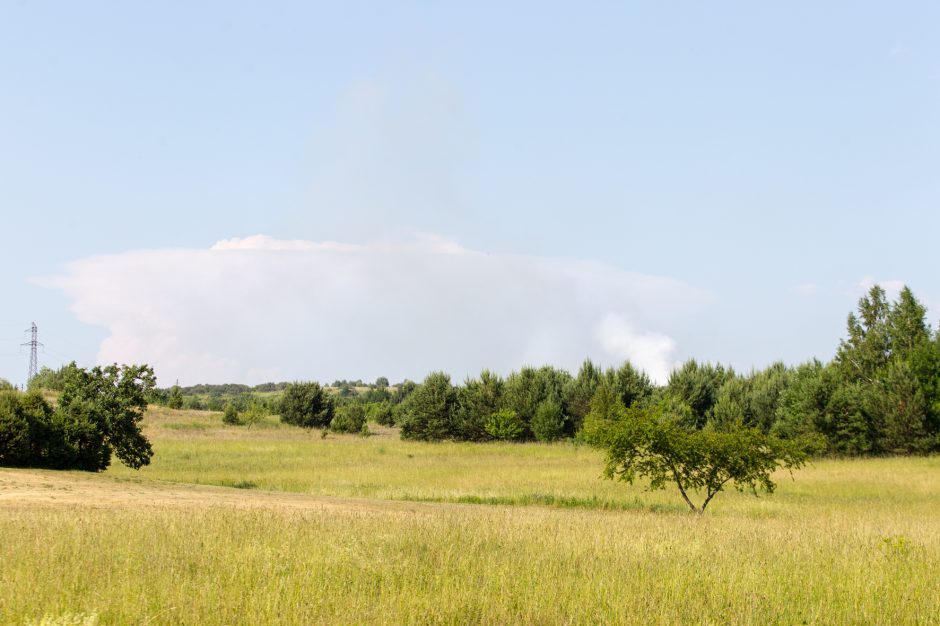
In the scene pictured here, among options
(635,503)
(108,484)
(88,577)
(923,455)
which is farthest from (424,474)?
(923,455)

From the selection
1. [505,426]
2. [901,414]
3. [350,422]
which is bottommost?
[350,422]

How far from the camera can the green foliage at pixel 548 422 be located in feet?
232

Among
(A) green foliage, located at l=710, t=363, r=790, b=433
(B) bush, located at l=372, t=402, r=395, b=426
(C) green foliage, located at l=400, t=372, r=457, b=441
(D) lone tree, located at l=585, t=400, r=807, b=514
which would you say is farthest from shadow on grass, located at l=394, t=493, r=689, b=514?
Result: (B) bush, located at l=372, t=402, r=395, b=426

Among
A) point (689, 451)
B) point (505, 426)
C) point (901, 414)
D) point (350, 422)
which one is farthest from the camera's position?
point (350, 422)

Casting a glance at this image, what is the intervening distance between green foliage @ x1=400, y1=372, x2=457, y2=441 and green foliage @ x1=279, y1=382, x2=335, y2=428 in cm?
2169

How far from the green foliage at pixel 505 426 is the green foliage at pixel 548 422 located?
1920 millimetres

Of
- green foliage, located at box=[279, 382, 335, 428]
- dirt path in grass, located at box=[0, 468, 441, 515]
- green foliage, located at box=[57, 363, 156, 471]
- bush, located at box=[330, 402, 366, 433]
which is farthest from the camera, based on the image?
green foliage, located at box=[279, 382, 335, 428]

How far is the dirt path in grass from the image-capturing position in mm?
19516

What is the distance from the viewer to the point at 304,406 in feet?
310

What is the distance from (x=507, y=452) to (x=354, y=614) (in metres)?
50.6

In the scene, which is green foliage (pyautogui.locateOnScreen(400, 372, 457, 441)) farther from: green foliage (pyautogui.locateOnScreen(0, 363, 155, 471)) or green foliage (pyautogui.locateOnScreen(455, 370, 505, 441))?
green foliage (pyautogui.locateOnScreen(0, 363, 155, 471))

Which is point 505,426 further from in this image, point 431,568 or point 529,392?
point 431,568

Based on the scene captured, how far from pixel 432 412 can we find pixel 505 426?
803 cm

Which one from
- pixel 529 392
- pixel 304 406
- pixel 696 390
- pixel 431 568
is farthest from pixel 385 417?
pixel 431 568
